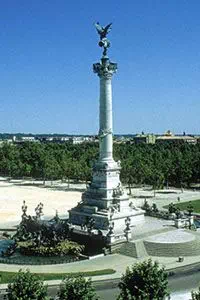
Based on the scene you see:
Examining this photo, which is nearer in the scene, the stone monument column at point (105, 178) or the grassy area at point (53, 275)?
the grassy area at point (53, 275)

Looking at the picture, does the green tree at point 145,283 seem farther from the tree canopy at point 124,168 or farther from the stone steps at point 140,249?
the tree canopy at point 124,168

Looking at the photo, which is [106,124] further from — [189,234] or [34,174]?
[34,174]

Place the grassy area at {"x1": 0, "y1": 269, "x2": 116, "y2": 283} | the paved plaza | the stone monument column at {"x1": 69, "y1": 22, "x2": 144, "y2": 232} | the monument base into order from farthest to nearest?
the stone monument column at {"x1": 69, "y1": 22, "x2": 144, "y2": 232}, the monument base, the paved plaza, the grassy area at {"x1": 0, "y1": 269, "x2": 116, "y2": 283}

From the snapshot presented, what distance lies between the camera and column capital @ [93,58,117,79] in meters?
58.9

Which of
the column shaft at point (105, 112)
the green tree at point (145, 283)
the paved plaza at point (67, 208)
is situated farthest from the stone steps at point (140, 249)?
the green tree at point (145, 283)

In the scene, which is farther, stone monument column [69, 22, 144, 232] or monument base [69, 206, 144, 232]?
stone monument column [69, 22, 144, 232]

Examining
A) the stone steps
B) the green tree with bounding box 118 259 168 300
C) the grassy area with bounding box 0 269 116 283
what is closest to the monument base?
the stone steps

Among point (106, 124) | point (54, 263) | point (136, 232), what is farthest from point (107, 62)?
point (54, 263)

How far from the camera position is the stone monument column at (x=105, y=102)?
58.9 metres

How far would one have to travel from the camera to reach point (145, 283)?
2902 cm

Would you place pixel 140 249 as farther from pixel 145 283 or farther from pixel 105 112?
pixel 105 112

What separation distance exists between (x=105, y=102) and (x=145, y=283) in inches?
1292

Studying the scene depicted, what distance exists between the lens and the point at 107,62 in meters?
59.3

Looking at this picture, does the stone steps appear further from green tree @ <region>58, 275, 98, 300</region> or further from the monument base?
green tree @ <region>58, 275, 98, 300</region>
